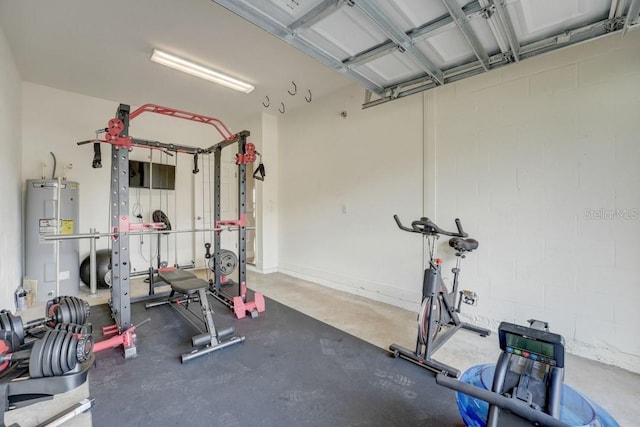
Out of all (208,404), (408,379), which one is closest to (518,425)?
(408,379)

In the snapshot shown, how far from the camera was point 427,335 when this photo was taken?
88.1 inches

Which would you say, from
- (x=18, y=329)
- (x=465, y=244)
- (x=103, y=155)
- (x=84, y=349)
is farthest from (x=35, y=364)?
(x=103, y=155)

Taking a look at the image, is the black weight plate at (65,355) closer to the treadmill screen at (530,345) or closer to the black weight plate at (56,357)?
the black weight plate at (56,357)

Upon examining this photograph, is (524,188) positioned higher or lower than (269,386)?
higher

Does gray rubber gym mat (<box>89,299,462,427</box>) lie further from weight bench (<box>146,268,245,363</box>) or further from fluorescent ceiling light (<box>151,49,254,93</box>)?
fluorescent ceiling light (<box>151,49,254,93</box>)

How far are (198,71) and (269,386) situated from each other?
12.1 feet

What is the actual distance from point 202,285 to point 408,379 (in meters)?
2.00

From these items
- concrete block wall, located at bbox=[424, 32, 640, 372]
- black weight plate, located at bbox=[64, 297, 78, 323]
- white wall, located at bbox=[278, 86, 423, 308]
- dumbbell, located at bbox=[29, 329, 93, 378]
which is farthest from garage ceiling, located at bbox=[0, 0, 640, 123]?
black weight plate, located at bbox=[64, 297, 78, 323]

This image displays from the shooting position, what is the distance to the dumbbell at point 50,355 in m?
1.25

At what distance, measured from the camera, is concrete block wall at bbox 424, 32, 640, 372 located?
221cm

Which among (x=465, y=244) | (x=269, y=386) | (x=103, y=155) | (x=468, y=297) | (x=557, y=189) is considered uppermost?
(x=103, y=155)

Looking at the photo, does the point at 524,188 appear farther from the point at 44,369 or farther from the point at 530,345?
the point at 44,369

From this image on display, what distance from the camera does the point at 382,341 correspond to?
2.68 m

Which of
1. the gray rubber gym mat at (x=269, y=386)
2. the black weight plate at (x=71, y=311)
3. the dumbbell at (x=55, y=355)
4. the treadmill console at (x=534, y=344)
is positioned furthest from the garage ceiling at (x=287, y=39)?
the gray rubber gym mat at (x=269, y=386)
